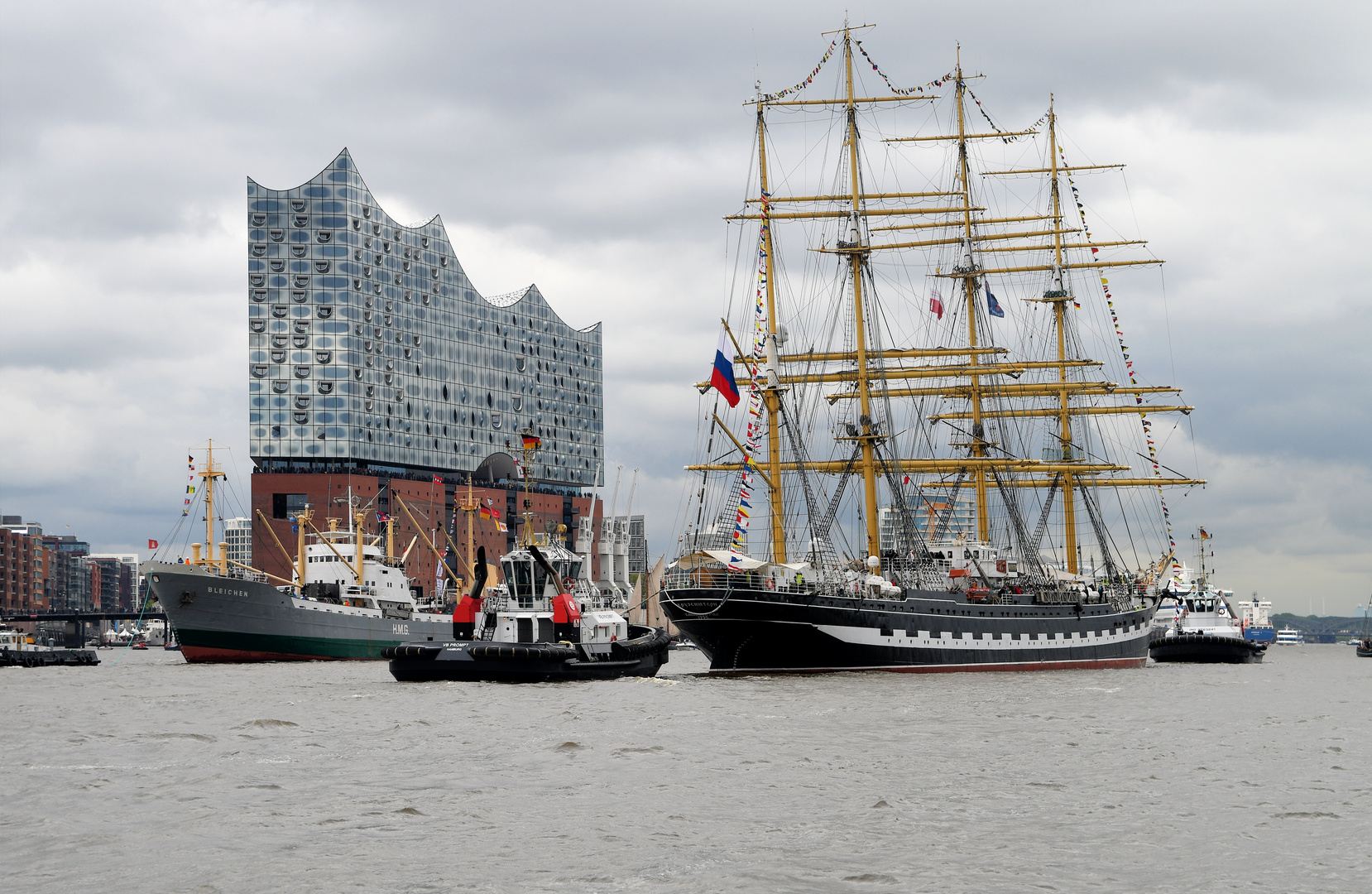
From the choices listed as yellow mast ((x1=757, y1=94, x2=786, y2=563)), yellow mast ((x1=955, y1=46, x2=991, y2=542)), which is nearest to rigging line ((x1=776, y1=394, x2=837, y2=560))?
yellow mast ((x1=757, y1=94, x2=786, y2=563))

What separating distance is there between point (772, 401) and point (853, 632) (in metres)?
16.1

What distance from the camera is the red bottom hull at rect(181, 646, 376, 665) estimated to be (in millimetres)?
106000

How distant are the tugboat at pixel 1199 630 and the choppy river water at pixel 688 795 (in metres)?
54.3

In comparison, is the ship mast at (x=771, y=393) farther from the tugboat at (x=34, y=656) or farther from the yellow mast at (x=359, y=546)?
the tugboat at (x=34, y=656)

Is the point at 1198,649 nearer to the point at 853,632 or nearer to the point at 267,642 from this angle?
the point at 853,632

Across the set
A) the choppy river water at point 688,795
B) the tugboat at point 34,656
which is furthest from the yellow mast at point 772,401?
the tugboat at point 34,656

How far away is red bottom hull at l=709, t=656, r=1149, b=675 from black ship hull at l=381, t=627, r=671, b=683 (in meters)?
8.33

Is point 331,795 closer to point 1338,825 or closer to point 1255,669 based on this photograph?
point 1338,825

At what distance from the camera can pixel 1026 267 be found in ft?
385

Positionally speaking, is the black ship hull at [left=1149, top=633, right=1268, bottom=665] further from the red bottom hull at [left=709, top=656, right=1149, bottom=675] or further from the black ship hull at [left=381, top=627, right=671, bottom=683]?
the black ship hull at [left=381, top=627, right=671, bottom=683]

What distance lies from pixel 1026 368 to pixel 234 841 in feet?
298

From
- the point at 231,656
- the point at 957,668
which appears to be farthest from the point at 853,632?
the point at 231,656

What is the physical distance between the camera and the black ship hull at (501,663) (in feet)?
216

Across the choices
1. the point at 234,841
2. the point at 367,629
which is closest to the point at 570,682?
the point at 234,841
